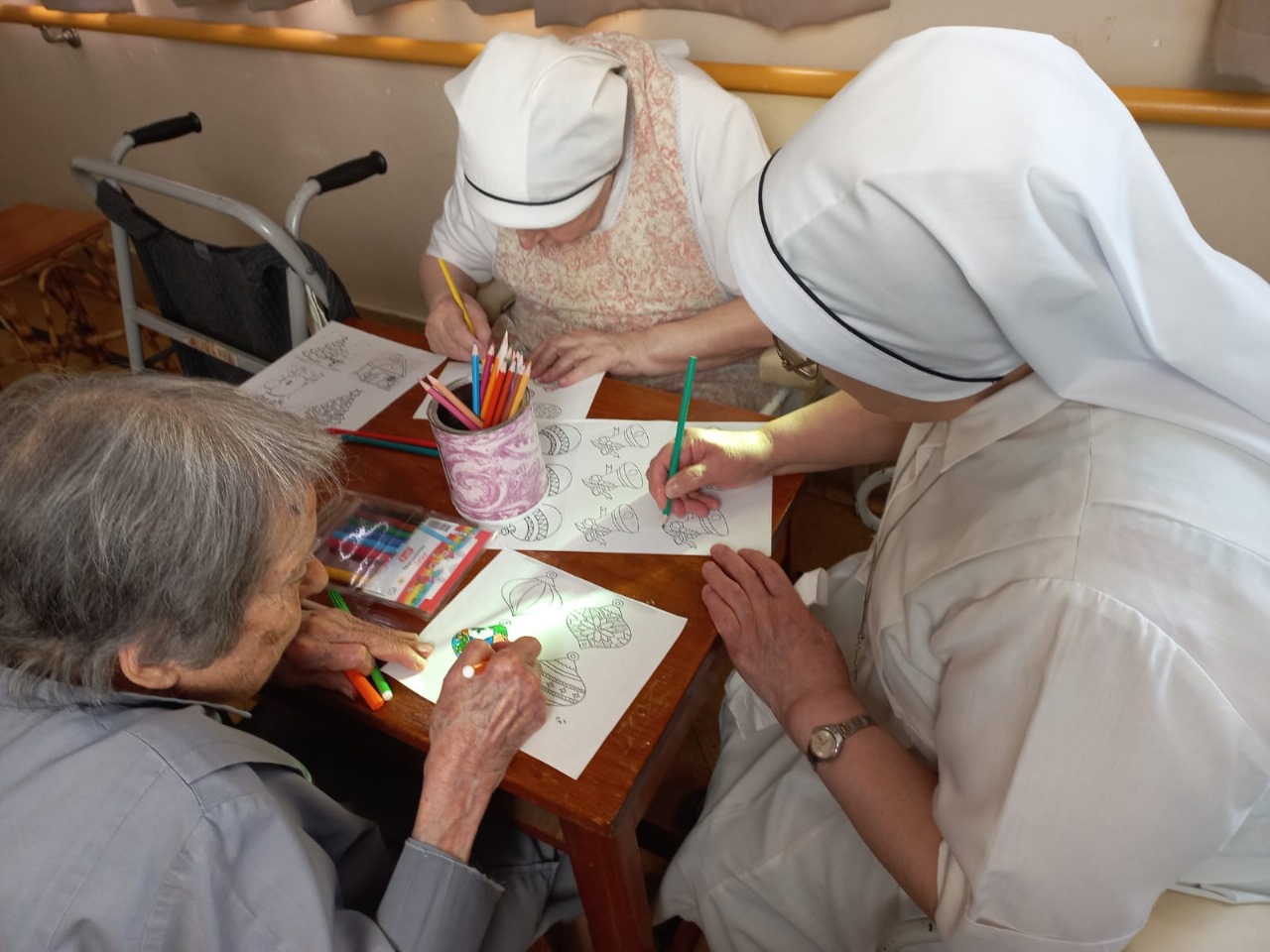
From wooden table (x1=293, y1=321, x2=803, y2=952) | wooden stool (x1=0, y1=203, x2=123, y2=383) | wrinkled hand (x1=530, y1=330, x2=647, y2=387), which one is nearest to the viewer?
wooden table (x1=293, y1=321, x2=803, y2=952)

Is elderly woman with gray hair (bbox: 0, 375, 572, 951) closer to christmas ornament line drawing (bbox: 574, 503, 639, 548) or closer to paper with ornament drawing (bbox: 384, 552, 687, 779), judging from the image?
paper with ornament drawing (bbox: 384, 552, 687, 779)

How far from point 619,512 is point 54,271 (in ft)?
9.09

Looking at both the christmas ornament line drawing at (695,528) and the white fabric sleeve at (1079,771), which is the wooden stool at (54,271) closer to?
the christmas ornament line drawing at (695,528)

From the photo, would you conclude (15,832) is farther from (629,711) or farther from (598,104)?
(598,104)

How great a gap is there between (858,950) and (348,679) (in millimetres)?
665

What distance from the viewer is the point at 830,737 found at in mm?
860

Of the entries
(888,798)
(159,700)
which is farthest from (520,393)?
(888,798)

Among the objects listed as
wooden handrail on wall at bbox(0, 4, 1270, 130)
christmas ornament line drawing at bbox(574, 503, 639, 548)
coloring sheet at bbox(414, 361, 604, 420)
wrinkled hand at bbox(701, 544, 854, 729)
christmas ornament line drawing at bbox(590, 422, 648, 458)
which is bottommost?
wrinkled hand at bbox(701, 544, 854, 729)

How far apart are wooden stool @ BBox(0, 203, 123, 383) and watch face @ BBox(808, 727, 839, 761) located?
9.34 ft

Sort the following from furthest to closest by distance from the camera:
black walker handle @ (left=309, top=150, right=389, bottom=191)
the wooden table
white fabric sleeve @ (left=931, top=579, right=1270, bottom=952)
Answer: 1. black walker handle @ (left=309, top=150, right=389, bottom=191)
2. the wooden table
3. white fabric sleeve @ (left=931, top=579, right=1270, bottom=952)

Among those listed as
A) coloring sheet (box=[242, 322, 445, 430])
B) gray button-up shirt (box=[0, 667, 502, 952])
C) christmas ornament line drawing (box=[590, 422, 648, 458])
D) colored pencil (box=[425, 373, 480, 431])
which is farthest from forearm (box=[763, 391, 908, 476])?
gray button-up shirt (box=[0, 667, 502, 952])

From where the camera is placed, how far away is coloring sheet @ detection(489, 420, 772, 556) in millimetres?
1002

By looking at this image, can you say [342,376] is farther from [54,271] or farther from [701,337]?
[54,271]

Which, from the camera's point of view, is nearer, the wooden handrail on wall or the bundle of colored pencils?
the bundle of colored pencils
